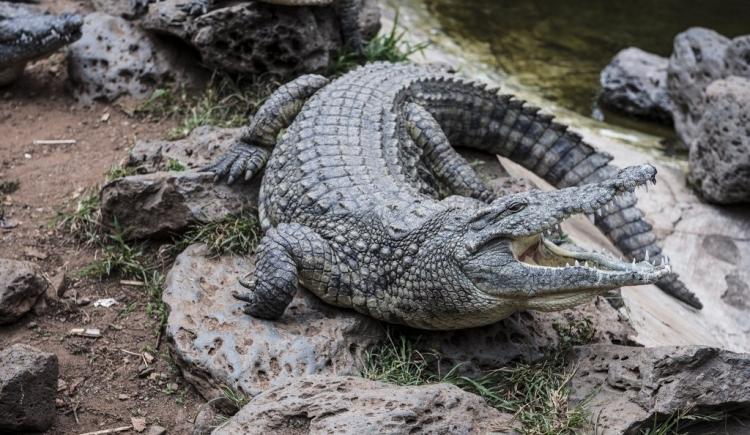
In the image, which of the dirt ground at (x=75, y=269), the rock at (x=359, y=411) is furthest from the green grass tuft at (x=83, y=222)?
the rock at (x=359, y=411)

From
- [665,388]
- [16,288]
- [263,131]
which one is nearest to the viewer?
[665,388]

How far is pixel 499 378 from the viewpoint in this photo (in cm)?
412

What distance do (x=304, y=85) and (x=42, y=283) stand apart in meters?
2.00

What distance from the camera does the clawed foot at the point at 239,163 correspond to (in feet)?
16.8

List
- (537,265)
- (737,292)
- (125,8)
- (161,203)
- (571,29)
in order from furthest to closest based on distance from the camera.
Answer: (571,29) → (125,8) → (737,292) → (161,203) → (537,265)

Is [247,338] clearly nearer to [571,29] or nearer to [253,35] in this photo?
[253,35]

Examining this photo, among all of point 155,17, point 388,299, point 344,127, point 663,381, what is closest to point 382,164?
point 344,127

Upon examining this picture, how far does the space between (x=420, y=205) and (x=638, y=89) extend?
16.9 feet

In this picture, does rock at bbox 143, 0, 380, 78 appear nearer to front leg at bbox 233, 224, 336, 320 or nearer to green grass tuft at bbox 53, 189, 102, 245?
green grass tuft at bbox 53, 189, 102, 245

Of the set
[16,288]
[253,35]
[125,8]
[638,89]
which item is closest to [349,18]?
[253,35]

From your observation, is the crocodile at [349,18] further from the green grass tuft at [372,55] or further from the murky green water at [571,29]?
the murky green water at [571,29]

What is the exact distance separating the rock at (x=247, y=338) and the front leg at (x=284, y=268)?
99mm

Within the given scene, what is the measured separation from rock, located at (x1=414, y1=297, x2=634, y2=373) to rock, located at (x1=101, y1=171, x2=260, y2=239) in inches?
58.2

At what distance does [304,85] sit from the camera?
214 inches
